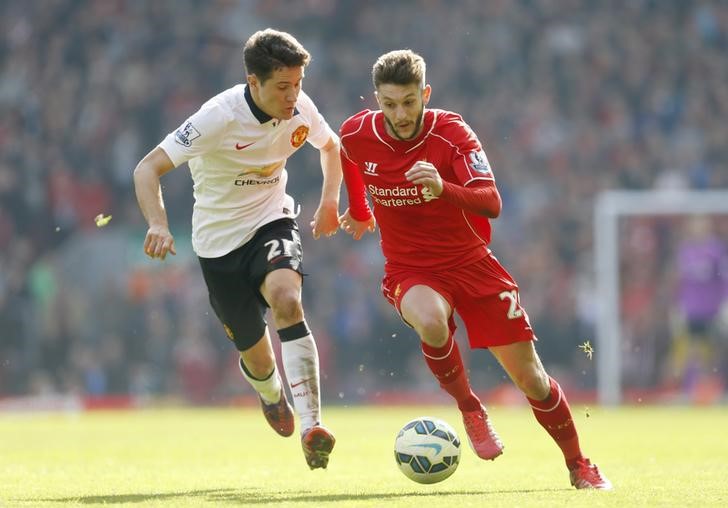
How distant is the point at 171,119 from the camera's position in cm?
2011

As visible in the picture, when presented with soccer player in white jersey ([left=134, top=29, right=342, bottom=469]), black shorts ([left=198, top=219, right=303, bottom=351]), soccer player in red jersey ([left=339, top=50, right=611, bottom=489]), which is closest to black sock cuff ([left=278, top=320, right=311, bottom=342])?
soccer player in white jersey ([left=134, top=29, right=342, bottom=469])

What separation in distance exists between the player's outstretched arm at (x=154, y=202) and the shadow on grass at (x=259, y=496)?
1201mm

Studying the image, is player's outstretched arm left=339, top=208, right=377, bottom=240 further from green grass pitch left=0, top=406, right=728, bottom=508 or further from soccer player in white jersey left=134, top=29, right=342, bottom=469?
green grass pitch left=0, top=406, right=728, bottom=508

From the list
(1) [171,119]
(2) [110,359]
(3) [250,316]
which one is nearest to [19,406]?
(2) [110,359]

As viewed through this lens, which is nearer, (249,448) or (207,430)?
(249,448)

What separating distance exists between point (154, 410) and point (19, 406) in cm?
184

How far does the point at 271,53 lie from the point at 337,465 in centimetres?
295

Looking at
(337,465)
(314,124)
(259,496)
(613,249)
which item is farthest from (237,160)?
(613,249)

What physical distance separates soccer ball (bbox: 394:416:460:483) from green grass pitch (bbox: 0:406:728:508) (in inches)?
3.7

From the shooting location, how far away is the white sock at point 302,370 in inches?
283

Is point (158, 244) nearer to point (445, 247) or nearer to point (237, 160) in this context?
point (237, 160)

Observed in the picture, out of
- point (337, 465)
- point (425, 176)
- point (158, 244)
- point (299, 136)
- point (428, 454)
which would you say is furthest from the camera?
point (337, 465)

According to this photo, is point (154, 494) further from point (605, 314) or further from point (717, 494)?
point (605, 314)

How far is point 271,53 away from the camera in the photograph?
7.27 meters
